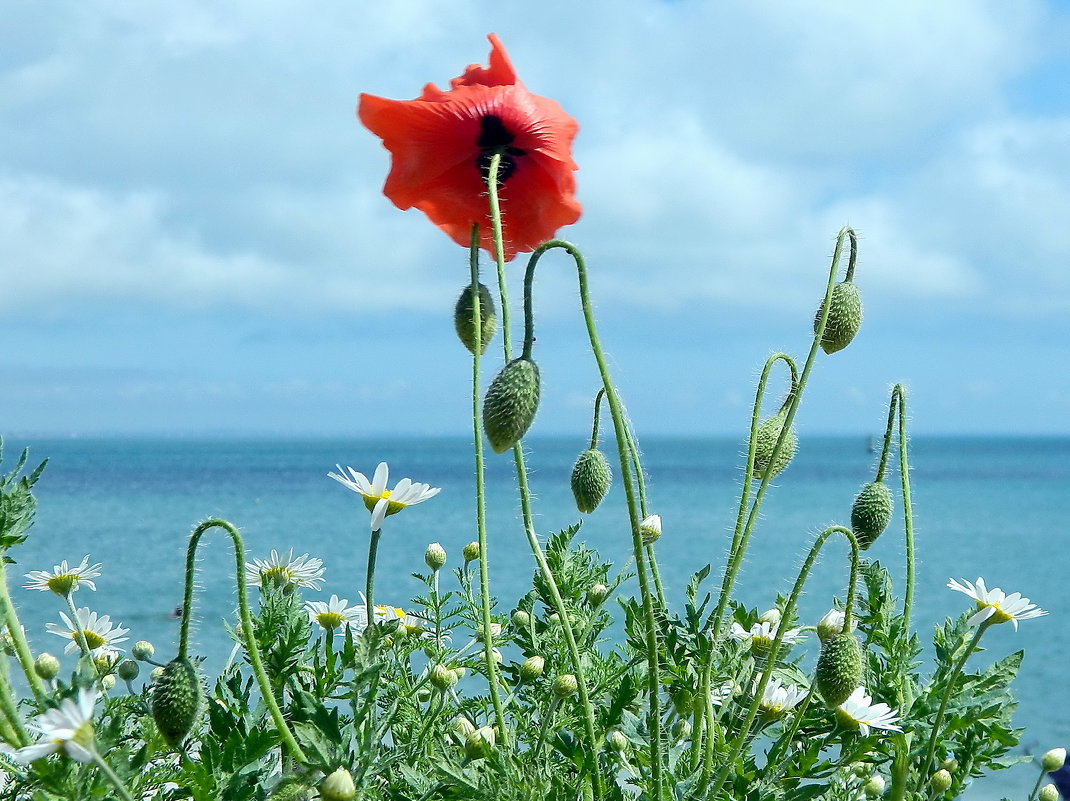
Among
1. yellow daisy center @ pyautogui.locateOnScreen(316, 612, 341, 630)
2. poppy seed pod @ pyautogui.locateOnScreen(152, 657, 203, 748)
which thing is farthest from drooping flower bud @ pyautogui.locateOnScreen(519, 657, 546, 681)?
poppy seed pod @ pyautogui.locateOnScreen(152, 657, 203, 748)

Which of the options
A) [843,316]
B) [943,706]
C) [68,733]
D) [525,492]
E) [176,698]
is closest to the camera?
[68,733]

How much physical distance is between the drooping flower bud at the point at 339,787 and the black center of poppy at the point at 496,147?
856 millimetres

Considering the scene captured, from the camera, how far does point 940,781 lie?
183 cm

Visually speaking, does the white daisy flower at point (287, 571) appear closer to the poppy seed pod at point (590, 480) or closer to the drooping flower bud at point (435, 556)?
the drooping flower bud at point (435, 556)

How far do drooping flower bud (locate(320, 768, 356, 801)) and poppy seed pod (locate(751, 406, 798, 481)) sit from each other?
77cm

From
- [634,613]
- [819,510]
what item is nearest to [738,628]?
[634,613]

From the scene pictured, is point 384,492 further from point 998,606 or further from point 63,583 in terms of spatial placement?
point 998,606

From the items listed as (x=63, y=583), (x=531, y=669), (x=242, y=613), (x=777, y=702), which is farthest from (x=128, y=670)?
(x=777, y=702)

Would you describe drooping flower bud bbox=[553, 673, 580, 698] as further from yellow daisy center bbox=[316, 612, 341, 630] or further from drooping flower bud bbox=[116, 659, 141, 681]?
drooping flower bud bbox=[116, 659, 141, 681]

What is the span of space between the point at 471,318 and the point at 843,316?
0.61 m

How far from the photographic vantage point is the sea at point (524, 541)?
9.21 metres

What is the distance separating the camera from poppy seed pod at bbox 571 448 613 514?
5.99ft

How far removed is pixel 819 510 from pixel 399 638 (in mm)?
36431

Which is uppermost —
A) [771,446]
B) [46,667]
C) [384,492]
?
[771,446]
